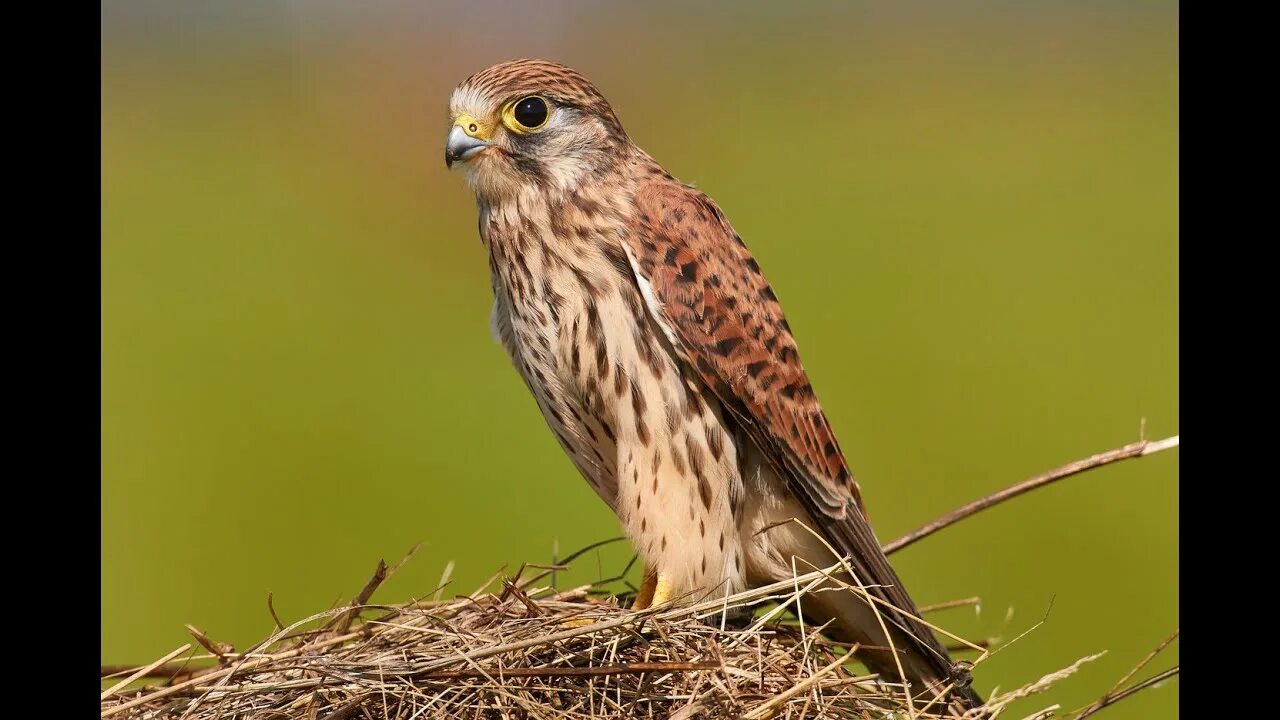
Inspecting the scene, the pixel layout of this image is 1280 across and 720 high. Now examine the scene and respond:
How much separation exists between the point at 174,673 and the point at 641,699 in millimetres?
1016

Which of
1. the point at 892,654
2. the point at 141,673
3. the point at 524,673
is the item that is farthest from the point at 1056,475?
the point at 141,673

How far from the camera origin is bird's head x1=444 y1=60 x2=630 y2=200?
3.04 metres

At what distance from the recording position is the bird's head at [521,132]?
304cm

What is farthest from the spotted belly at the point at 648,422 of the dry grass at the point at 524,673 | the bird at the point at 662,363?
the dry grass at the point at 524,673

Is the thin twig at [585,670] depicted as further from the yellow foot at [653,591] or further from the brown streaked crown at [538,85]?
the brown streaked crown at [538,85]

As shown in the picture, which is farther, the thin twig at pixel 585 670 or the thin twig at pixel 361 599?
the thin twig at pixel 361 599

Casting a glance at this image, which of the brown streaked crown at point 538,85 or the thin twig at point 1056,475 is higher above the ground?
the brown streaked crown at point 538,85

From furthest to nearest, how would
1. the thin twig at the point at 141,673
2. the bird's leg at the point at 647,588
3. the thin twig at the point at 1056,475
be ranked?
the bird's leg at the point at 647,588, the thin twig at the point at 1056,475, the thin twig at the point at 141,673

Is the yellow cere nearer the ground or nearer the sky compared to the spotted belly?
nearer the sky

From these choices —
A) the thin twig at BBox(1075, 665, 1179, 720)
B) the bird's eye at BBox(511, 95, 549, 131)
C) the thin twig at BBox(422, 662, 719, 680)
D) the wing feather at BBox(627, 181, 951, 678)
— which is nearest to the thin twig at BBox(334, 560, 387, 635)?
the thin twig at BBox(422, 662, 719, 680)

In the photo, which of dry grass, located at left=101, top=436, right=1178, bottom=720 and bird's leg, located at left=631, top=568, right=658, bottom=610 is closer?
dry grass, located at left=101, top=436, right=1178, bottom=720

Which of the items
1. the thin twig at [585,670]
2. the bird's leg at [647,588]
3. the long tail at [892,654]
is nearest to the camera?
the thin twig at [585,670]

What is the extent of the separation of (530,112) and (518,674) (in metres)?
1.44

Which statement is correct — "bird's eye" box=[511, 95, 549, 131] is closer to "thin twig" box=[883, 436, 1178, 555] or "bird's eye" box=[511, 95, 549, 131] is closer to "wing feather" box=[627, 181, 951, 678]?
"wing feather" box=[627, 181, 951, 678]
